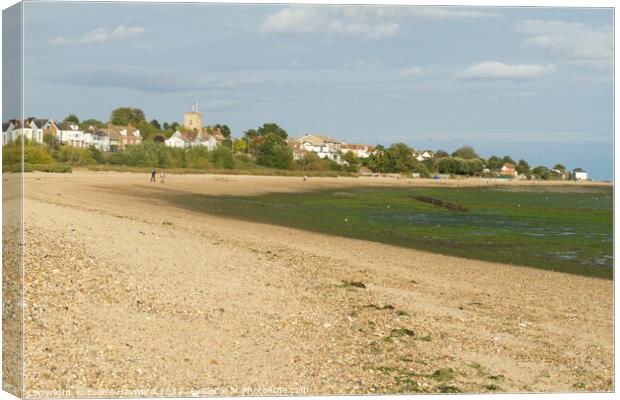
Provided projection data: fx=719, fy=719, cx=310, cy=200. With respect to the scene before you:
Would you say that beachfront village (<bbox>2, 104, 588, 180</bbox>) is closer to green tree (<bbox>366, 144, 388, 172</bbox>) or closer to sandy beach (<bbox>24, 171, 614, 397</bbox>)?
green tree (<bbox>366, 144, 388, 172</bbox>)

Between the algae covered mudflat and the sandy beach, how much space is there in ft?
10.6

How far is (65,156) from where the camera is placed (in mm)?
19703

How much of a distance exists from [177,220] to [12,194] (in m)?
12.6

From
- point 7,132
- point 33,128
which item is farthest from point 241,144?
point 7,132

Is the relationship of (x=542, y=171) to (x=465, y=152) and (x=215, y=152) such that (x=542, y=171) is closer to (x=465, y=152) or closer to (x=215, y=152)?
(x=465, y=152)

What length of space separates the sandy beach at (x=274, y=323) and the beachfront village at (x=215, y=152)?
1.58 metres

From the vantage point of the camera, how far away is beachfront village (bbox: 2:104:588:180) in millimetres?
11517

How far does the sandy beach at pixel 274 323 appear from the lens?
730cm

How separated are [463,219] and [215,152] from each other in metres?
10.7

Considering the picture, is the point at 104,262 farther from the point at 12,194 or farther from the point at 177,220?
the point at 177,220

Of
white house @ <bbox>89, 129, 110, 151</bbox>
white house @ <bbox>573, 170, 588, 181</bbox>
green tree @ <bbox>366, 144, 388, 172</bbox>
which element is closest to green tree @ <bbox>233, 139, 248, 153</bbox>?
white house @ <bbox>89, 129, 110, 151</bbox>

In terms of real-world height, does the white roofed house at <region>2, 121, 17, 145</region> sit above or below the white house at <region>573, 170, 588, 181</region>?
above

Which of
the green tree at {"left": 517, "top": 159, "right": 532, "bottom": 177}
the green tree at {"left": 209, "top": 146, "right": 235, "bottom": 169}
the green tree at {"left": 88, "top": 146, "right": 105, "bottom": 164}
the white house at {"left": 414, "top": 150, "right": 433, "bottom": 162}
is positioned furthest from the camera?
the green tree at {"left": 209, "top": 146, "right": 235, "bottom": 169}

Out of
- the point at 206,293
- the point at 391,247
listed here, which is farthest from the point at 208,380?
the point at 391,247
